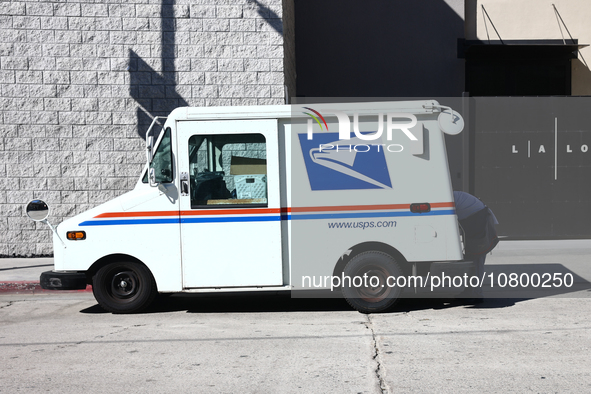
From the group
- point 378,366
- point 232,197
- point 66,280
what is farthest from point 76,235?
point 378,366

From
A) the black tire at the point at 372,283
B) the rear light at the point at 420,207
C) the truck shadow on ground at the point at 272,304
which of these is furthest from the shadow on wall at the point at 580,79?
the black tire at the point at 372,283

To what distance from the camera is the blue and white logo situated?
22.9 feet

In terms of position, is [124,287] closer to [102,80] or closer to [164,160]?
[164,160]

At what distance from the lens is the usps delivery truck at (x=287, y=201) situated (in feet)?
22.9

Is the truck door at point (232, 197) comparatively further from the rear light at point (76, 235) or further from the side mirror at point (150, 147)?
the rear light at point (76, 235)

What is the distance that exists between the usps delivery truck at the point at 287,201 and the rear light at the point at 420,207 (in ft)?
0.04

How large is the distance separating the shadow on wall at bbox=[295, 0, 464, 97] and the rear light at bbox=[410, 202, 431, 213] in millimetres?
7507

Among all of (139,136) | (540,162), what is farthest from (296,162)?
(540,162)

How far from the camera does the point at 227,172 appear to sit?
6973 millimetres

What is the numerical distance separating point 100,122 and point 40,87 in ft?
4.36

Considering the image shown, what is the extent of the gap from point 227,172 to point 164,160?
0.79 metres

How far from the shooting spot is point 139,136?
1149 centimetres

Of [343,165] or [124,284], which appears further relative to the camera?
[124,284]

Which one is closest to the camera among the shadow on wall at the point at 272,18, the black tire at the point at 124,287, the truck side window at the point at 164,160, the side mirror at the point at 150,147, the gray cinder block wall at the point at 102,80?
the side mirror at the point at 150,147
